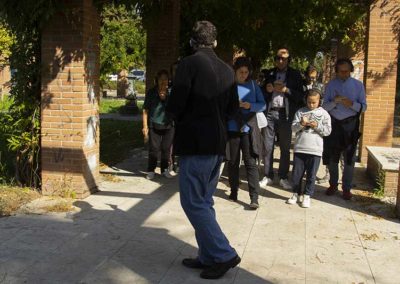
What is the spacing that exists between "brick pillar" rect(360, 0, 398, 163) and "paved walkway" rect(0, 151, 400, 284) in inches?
132

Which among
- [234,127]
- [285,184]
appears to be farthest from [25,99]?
[285,184]

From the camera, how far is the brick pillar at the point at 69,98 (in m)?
6.58

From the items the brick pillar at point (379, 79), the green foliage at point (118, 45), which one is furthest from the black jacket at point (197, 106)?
the green foliage at point (118, 45)

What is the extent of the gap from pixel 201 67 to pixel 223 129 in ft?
1.71

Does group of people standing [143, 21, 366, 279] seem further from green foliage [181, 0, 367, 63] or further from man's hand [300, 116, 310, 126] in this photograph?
green foliage [181, 0, 367, 63]

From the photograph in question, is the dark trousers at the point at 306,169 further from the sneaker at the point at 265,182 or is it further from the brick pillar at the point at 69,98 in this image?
the brick pillar at the point at 69,98

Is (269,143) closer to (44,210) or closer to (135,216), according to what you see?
(135,216)

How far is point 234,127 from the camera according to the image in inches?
257

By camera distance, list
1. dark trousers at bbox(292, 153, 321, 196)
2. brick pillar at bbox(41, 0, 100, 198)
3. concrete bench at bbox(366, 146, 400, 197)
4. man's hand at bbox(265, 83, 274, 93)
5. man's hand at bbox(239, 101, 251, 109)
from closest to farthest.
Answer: man's hand at bbox(239, 101, 251, 109), brick pillar at bbox(41, 0, 100, 198), dark trousers at bbox(292, 153, 321, 196), concrete bench at bbox(366, 146, 400, 197), man's hand at bbox(265, 83, 274, 93)

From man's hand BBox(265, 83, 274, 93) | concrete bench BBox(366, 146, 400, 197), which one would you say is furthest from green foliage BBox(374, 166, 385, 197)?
man's hand BBox(265, 83, 274, 93)

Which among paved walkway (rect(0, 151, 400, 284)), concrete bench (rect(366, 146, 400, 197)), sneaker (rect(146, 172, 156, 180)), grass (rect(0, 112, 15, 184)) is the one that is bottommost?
paved walkway (rect(0, 151, 400, 284))

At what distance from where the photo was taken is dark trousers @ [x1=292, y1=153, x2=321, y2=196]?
6.70 meters

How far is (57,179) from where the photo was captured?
6.83m

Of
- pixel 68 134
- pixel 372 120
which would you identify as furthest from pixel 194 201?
pixel 372 120
